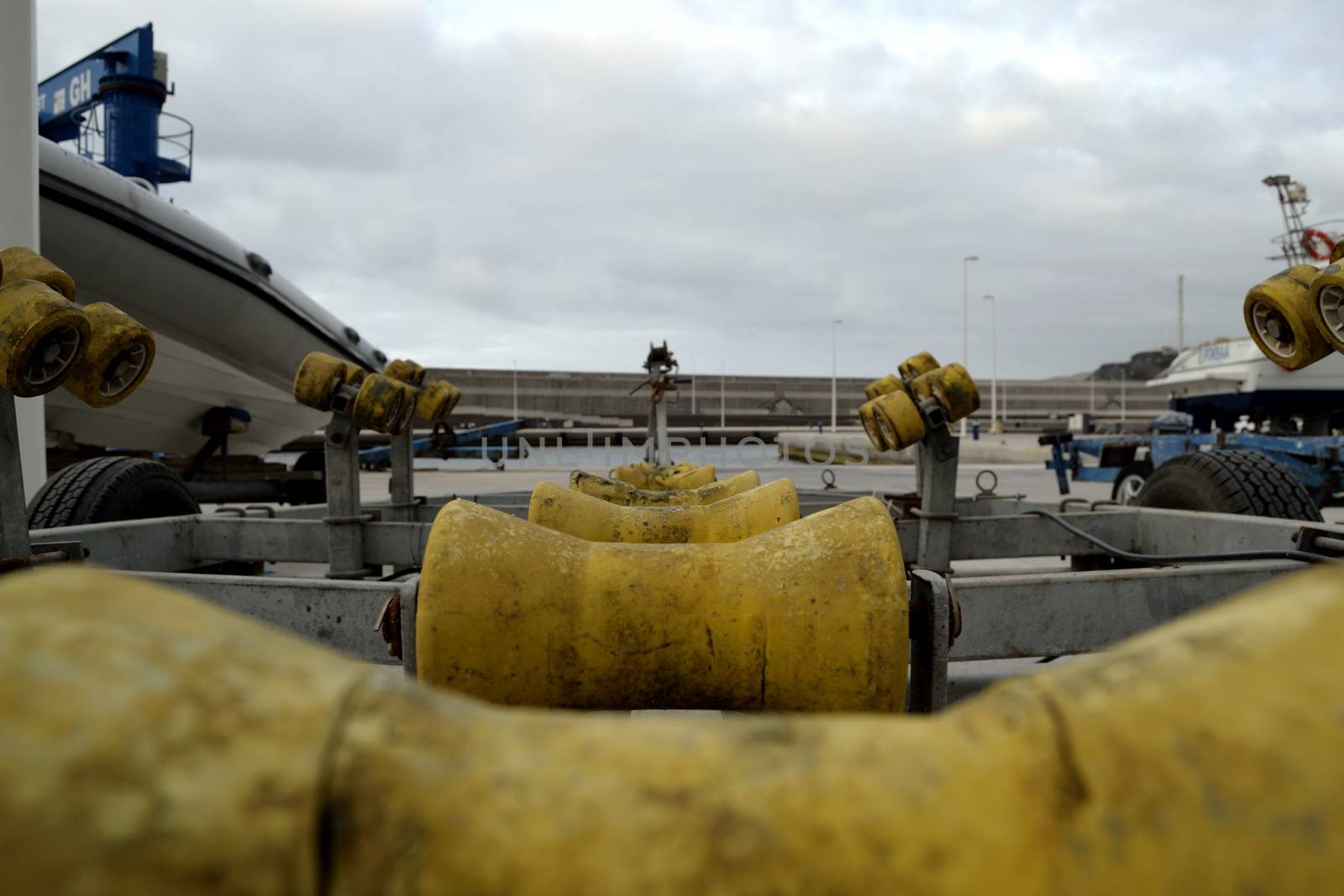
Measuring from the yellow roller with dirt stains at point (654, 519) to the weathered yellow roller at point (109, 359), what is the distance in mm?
1207

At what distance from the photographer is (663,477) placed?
438 centimetres

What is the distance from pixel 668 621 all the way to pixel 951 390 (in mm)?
2615

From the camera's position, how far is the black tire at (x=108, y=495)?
3.78 m

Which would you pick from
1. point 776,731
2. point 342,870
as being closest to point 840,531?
point 776,731

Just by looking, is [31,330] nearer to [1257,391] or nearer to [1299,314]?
[1299,314]

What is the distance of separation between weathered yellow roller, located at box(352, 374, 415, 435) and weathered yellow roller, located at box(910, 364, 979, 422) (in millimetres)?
2335

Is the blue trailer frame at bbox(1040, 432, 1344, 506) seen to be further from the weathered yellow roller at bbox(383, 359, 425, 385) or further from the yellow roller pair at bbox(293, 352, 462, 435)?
the yellow roller pair at bbox(293, 352, 462, 435)

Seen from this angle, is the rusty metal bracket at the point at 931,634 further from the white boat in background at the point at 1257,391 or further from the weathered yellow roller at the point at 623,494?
the white boat in background at the point at 1257,391

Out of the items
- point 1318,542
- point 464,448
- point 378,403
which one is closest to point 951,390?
point 1318,542

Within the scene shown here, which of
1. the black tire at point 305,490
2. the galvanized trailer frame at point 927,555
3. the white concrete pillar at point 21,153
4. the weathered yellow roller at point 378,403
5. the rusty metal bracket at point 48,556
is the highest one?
the white concrete pillar at point 21,153

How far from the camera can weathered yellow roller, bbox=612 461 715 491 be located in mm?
4305

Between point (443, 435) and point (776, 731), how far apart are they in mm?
6992

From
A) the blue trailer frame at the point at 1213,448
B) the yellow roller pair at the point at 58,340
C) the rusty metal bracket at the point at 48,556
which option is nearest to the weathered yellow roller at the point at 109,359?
the yellow roller pair at the point at 58,340

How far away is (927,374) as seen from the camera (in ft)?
12.3
